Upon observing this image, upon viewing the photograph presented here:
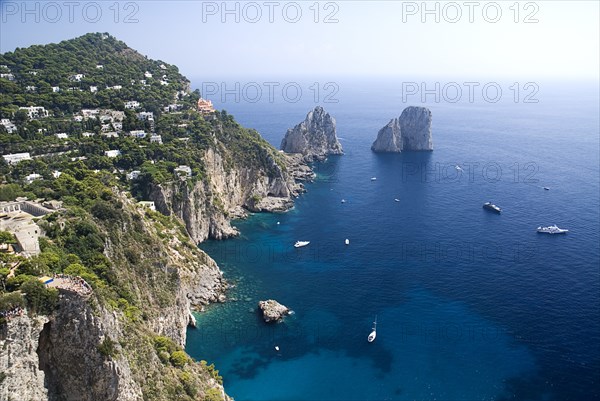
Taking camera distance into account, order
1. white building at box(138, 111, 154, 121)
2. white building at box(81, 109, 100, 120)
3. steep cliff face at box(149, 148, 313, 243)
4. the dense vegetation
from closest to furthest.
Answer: the dense vegetation, steep cliff face at box(149, 148, 313, 243), white building at box(81, 109, 100, 120), white building at box(138, 111, 154, 121)

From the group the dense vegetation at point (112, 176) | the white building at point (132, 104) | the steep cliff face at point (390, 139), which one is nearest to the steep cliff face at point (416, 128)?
the steep cliff face at point (390, 139)

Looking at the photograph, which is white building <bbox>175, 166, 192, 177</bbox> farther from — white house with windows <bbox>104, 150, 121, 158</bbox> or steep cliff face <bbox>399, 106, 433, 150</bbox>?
steep cliff face <bbox>399, 106, 433, 150</bbox>

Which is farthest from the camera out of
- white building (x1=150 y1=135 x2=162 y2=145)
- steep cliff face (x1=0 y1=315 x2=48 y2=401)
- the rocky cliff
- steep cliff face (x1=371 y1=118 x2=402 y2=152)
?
steep cliff face (x1=371 y1=118 x2=402 y2=152)

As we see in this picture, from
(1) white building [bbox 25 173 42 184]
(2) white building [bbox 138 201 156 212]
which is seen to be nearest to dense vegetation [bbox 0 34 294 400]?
(1) white building [bbox 25 173 42 184]

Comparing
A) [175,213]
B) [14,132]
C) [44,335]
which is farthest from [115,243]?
[14,132]

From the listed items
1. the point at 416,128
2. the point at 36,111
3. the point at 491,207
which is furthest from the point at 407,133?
the point at 36,111

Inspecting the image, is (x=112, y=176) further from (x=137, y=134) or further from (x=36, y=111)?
(x=36, y=111)

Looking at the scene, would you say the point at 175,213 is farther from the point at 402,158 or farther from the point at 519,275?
the point at 402,158
